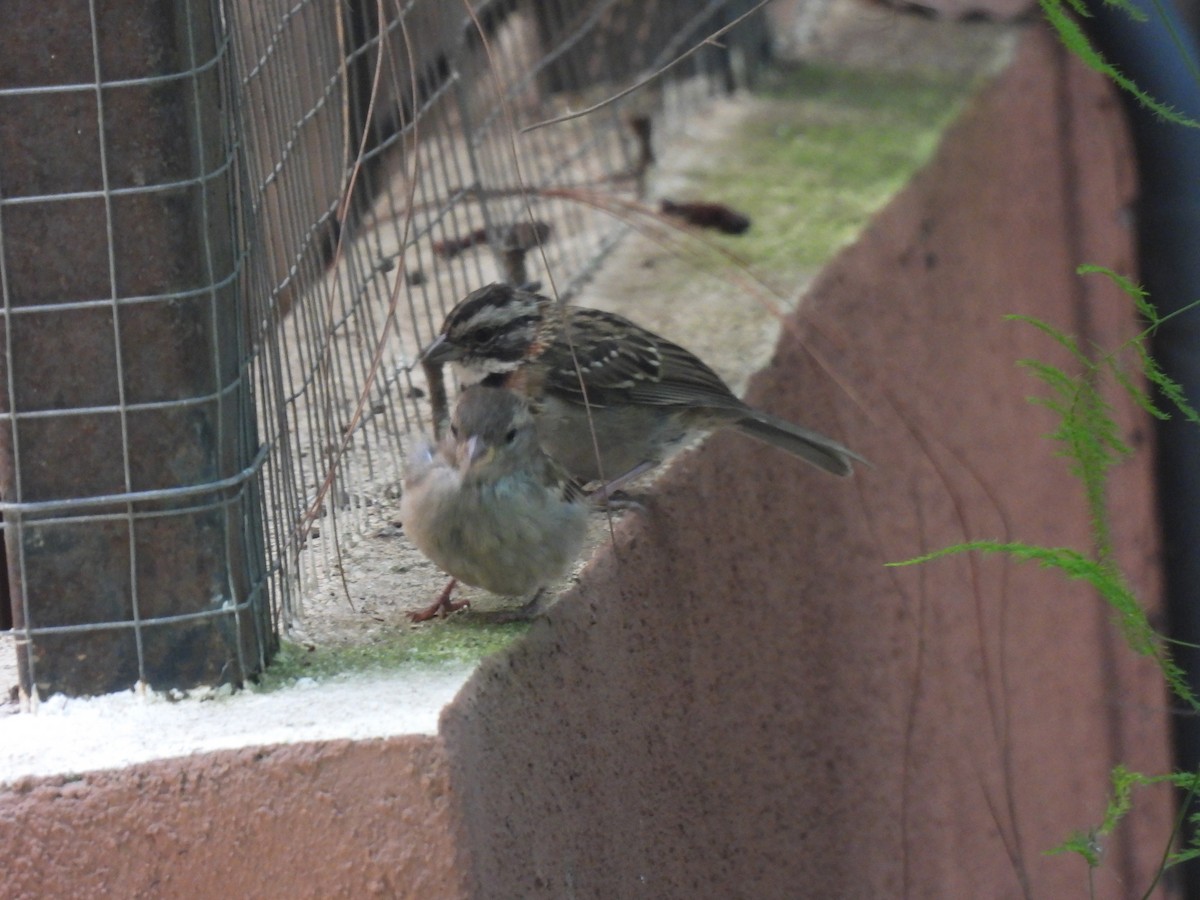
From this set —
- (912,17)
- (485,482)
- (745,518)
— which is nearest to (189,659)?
(485,482)

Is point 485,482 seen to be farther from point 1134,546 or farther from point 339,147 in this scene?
point 1134,546

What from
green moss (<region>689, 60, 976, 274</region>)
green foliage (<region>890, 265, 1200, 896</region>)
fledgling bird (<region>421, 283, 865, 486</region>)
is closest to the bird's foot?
green foliage (<region>890, 265, 1200, 896</region>)

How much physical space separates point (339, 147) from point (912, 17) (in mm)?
5374

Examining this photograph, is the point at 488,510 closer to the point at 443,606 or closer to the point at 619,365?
the point at 443,606

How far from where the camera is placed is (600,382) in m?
4.93

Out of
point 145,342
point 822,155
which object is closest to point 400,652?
Result: point 145,342

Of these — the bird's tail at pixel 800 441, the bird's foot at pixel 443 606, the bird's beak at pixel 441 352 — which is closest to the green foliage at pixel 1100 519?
the bird's foot at pixel 443 606

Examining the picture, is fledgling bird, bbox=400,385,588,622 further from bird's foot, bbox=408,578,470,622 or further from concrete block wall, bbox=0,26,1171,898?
concrete block wall, bbox=0,26,1171,898

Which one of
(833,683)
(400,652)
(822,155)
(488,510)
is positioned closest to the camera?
(400,652)

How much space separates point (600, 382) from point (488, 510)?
1514 mm

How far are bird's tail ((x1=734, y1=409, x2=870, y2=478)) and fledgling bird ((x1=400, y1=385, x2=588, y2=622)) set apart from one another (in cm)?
134

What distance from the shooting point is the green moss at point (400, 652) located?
3.12 meters

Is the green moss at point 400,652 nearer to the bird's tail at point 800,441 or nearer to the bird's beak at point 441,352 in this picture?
the bird's beak at point 441,352

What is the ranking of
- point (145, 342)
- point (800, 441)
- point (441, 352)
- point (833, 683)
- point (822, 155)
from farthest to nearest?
point (822, 155) < point (833, 683) < point (800, 441) < point (441, 352) < point (145, 342)
